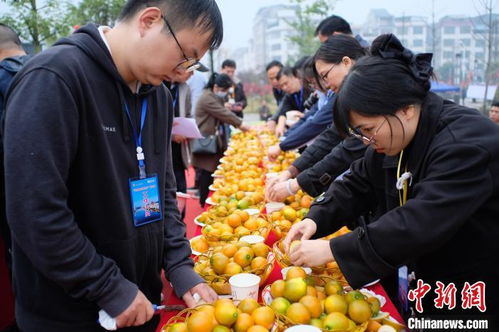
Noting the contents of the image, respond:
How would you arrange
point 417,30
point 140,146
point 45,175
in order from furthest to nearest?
Answer: point 417,30 < point 140,146 < point 45,175

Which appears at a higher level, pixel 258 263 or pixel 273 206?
pixel 258 263

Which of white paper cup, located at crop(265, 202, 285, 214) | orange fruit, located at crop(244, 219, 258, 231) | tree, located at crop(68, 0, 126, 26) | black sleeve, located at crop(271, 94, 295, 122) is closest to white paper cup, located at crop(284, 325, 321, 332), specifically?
orange fruit, located at crop(244, 219, 258, 231)

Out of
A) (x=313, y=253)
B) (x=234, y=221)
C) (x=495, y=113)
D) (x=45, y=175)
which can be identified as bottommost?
(x=495, y=113)

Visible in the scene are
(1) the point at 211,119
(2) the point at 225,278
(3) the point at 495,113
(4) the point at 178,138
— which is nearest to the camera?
(2) the point at 225,278

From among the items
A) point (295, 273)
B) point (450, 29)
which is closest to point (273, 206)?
point (295, 273)

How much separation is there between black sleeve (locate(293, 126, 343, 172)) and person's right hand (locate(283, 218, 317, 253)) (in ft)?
4.33

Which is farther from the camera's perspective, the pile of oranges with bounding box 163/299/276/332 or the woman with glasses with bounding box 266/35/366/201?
the woman with glasses with bounding box 266/35/366/201

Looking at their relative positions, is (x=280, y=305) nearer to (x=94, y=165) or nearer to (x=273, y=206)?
(x=94, y=165)

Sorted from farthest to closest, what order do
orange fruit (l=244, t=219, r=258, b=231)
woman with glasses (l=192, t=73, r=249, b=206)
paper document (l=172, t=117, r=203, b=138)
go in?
woman with glasses (l=192, t=73, r=249, b=206) < paper document (l=172, t=117, r=203, b=138) < orange fruit (l=244, t=219, r=258, b=231)

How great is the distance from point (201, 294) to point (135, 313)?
317 millimetres

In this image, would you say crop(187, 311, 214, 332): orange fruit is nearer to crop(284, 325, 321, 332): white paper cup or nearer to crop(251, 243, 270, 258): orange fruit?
crop(284, 325, 321, 332): white paper cup

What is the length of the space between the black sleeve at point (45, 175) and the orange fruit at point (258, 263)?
72 centimetres

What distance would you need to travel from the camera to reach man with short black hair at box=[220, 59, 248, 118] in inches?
357

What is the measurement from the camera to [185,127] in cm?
421
